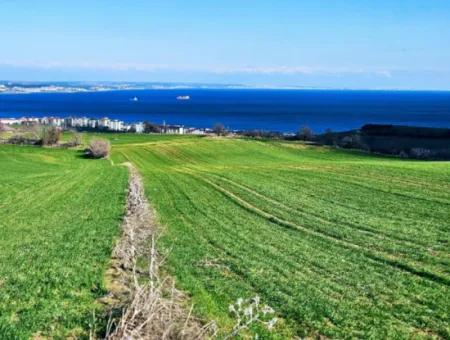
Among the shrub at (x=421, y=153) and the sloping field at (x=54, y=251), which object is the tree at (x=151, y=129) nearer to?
the shrub at (x=421, y=153)

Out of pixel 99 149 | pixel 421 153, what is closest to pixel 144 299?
pixel 99 149

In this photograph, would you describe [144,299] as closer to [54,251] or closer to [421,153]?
[54,251]

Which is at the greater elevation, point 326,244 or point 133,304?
point 133,304

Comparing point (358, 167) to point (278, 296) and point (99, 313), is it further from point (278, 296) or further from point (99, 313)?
point (99, 313)

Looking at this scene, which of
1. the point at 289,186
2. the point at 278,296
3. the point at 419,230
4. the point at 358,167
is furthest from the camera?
the point at 358,167

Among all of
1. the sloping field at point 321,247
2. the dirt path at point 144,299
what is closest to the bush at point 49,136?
the sloping field at point 321,247

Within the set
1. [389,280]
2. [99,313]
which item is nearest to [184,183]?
[389,280]
